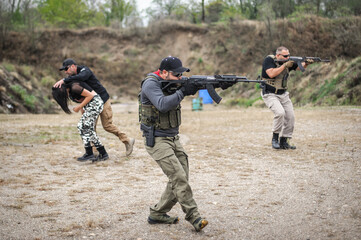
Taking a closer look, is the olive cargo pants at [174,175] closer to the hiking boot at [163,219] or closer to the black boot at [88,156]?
the hiking boot at [163,219]

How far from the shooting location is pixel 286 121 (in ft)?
27.1

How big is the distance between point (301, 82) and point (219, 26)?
15.2 metres

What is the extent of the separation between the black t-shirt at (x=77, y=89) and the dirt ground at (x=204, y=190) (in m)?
1.36

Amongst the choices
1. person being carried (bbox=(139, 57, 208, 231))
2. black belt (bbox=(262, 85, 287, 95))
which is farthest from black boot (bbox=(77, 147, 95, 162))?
black belt (bbox=(262, 85, 287, 95))

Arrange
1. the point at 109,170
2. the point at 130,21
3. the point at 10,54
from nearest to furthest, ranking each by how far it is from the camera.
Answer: the point at 109,170 < the point at 10,54 < the point at 130,21

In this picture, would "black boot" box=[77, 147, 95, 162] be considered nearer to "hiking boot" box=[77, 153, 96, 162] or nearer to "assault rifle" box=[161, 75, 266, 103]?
"hiking boot" box=[77, 153, 96, 162]

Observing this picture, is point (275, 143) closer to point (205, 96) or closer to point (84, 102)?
point (84, 102)

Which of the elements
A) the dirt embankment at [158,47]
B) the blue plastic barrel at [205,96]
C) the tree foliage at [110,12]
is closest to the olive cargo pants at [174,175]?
the blue plastic barrel at [205,96]

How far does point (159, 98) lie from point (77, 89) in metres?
3.71

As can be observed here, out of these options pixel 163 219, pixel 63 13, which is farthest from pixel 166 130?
pixel 63 13

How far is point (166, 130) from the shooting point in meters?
4.17

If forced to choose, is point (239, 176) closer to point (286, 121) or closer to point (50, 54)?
point (286, 121)

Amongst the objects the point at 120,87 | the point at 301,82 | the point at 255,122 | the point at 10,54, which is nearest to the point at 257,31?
the point at 301,82

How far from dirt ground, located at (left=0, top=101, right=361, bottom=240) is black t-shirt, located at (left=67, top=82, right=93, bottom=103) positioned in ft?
4.46
